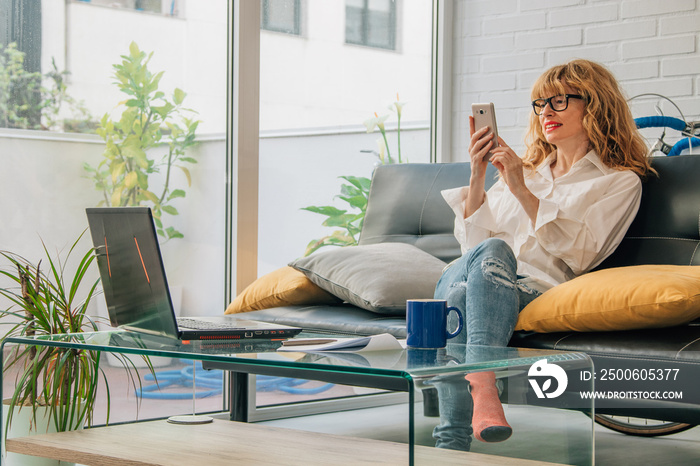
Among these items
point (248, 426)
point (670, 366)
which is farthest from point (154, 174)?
point (670, 366)

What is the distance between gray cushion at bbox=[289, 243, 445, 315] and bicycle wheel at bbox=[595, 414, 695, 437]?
2.90 feet

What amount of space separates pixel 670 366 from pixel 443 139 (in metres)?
2.50

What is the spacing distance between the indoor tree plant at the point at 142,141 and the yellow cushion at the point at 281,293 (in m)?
0.51

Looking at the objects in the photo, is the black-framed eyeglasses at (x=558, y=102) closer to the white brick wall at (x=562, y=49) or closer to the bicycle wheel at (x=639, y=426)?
the white brick wall at (x=562, y=49)

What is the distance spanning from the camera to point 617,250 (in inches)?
100

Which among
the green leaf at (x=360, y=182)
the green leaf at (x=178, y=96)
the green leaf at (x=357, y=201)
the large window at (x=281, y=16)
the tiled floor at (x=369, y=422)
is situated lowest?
the tiled floor at (x=369, y=422)

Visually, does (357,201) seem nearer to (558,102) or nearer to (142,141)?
(142,141)

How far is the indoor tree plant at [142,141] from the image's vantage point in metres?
3.06

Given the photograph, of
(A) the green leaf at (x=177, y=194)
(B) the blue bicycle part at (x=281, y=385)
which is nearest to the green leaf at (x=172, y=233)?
(A) the green leaf at (x=177, y=194)

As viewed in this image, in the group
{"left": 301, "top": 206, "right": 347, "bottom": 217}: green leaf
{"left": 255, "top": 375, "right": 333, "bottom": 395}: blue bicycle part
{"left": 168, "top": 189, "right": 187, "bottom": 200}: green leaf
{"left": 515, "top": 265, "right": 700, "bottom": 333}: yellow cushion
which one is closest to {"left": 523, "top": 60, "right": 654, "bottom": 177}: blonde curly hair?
{"left": 515, "top": 265, "right": 700, "bottom": 333}: yellow cushion

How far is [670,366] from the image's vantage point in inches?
71.4

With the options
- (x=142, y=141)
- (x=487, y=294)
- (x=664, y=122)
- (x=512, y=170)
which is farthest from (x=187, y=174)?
(x=664, y=122)

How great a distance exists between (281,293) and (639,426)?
1.38 metres

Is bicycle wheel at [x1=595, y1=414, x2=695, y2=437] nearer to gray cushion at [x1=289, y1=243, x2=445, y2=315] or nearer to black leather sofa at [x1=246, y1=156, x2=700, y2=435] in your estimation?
black leather sofa at [x1=246, y1=156, x2=700, y2=435]
